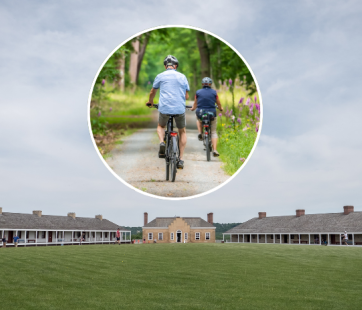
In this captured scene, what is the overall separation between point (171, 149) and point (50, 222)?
51.5 meters

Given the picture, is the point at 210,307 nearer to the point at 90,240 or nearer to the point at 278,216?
the point at 90,240

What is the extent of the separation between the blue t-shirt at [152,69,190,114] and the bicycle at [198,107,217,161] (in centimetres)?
33

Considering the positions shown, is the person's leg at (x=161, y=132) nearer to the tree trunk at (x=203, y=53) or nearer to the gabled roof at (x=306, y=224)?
the tree trunk at (x=203, y=53)

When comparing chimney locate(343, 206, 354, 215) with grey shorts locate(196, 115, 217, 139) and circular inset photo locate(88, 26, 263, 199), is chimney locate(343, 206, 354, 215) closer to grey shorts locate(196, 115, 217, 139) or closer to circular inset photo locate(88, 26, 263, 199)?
circular inset photo locate(88, 26, 263, 199)

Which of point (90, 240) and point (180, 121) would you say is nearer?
point (180, 121)

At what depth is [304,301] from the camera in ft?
30.3

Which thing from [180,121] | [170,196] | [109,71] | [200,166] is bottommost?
[170,196]

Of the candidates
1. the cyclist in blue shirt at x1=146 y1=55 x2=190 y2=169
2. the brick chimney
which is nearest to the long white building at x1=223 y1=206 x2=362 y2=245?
the brick chimney

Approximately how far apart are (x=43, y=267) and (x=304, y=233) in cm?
4390

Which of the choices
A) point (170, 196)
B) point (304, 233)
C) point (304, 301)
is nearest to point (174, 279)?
point (304, 301)

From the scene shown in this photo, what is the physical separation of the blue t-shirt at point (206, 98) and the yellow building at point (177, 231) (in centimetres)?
5959

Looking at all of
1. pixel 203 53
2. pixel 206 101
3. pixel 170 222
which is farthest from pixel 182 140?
pixel 170 222

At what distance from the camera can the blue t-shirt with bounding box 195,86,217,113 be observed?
5.69 meters

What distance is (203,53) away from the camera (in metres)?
5.82
